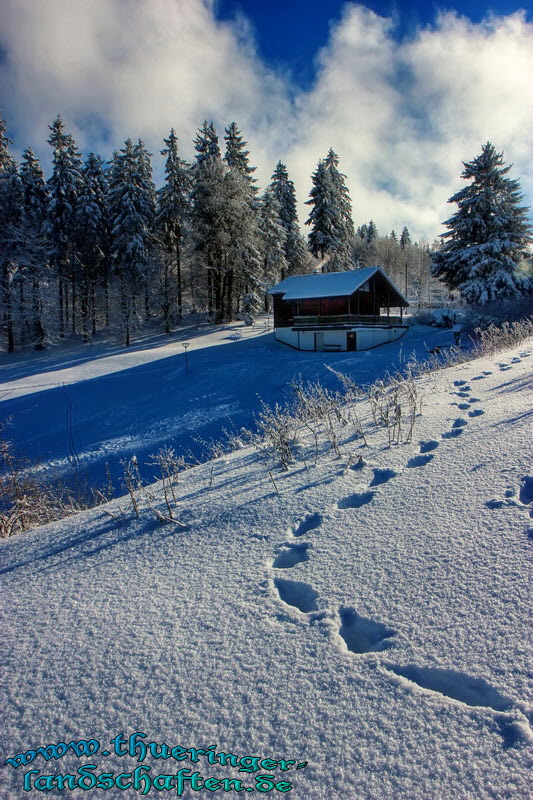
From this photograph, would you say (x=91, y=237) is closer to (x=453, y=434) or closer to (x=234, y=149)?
(x=234, y=149)

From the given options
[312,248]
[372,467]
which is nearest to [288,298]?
[312,248]

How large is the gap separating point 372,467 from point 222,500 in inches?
59.8

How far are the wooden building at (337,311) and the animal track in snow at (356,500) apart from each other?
2469 cm

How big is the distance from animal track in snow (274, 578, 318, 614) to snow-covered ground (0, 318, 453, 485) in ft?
31.7

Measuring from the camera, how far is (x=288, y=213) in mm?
44531

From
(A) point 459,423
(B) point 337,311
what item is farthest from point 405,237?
(A) point 459,423

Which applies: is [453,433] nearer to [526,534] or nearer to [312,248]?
[526,534]

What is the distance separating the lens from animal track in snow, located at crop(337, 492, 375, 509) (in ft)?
11.3

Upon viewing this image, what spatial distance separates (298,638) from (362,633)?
34 centimetres

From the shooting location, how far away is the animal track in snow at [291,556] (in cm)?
278

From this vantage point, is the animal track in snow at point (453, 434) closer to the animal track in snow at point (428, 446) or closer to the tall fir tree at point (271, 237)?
the animal track in snow at point (428, 446)

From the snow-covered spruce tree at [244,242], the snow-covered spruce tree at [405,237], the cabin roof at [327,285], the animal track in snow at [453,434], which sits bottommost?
the animal track in snow at [453,434]

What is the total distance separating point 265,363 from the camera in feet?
78.7

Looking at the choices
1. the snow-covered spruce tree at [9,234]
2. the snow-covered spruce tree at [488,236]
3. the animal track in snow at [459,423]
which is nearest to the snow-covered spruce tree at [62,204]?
the snow-covered spruce tree at [9,234]
